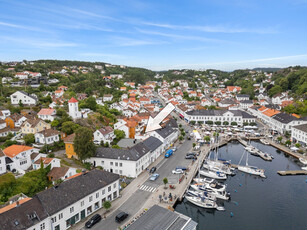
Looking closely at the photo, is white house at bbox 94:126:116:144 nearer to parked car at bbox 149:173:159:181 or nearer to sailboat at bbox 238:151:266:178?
parked car at bbox 149:173:159:181

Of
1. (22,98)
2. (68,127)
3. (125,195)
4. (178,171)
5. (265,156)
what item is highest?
(22,98)

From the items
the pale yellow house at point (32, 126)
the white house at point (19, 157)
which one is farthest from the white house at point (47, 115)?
the white house at point (19, 157)

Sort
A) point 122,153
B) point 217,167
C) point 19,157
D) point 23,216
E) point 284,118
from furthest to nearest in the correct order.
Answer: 1. point 284,118
2. point 217,167
3. point 122,153
4. point 19,157
5. point 23,216

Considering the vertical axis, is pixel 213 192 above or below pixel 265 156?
below

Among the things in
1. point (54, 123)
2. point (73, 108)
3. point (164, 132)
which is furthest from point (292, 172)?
point (54, 123)

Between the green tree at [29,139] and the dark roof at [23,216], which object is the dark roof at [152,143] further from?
the green tree at [29,139]

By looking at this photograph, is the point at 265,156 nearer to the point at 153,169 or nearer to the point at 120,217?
the point at 153,169

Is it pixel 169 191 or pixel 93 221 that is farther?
pixel 169 191

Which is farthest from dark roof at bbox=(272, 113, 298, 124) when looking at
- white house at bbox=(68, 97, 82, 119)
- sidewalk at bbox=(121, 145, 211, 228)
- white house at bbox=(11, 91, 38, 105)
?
white house at bbox=(11, 91, 38, 105)
